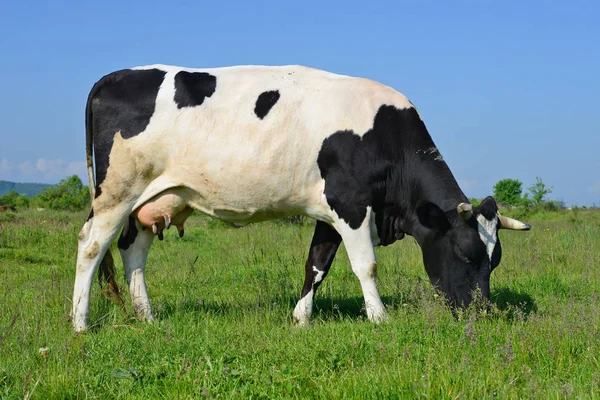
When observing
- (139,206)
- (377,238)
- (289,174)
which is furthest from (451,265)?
(139,206)

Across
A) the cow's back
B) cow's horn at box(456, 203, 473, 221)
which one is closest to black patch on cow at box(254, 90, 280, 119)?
the cow's back

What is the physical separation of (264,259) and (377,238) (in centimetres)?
428

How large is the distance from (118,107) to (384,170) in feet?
9.31

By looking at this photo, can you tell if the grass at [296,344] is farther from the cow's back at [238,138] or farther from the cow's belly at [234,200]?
the cow's back at [238,138]

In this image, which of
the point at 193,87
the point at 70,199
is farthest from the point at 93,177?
the point at 70,199

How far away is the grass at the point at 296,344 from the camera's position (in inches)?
176

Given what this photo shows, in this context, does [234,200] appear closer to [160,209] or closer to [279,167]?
[279,167]

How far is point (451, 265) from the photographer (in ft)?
23.0

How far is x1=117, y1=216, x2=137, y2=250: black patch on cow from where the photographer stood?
25.3 feet

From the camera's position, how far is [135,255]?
7.69 meters

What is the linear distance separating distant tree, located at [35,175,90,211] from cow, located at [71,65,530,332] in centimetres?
2809

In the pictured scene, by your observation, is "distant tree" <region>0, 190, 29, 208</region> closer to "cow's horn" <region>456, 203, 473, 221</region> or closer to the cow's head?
the cow's head

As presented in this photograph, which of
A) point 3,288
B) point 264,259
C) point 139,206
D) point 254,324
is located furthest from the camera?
point 264,259

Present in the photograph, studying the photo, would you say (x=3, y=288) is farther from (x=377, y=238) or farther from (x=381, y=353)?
(x=381, y=353)
